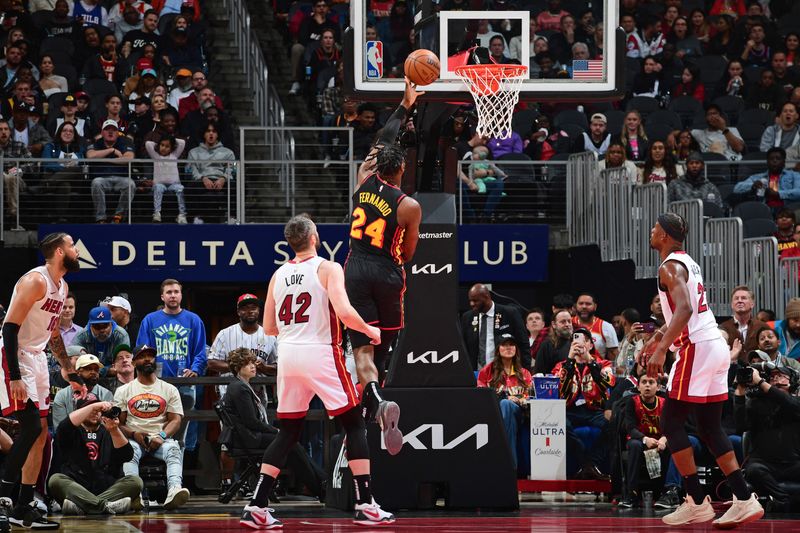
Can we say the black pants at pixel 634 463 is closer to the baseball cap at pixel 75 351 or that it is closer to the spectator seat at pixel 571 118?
the baseball cap at pixel 75 351

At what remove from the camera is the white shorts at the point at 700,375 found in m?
9.81

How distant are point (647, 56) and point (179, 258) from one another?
911 centimetres

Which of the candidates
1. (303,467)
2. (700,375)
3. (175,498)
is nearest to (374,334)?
(700,375)

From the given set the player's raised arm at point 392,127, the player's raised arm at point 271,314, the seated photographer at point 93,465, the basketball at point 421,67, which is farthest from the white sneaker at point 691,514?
the seated photographer at point 93,465

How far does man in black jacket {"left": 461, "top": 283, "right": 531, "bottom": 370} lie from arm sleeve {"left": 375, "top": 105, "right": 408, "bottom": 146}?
13.6 ft

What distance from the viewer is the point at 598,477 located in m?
13.7

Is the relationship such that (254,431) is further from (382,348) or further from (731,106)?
(731,106)

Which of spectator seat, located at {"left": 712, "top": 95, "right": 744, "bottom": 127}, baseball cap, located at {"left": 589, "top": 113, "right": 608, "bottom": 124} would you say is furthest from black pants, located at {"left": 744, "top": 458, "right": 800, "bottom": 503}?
spectator seat, located at {"left": 712, "top": 95, "right": 744, "bottom": 127}

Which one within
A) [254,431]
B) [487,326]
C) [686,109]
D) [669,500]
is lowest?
[669,500]

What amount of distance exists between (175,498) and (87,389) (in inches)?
56.6

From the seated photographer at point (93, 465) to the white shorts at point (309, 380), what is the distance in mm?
2752

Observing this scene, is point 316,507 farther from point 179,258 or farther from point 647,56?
point 647,56

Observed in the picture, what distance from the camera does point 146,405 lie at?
13.1 meters

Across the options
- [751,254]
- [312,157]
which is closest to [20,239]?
[312,157]
